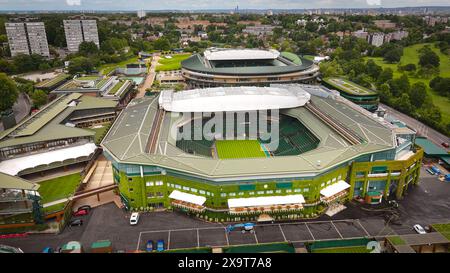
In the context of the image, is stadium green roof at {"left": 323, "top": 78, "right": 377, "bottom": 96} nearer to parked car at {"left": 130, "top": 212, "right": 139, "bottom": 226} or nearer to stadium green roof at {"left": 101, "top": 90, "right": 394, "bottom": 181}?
stadium green roof at {"left": 101, "top": 90, "right": 394, "bottom": 181}

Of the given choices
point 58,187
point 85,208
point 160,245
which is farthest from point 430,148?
point 58,187

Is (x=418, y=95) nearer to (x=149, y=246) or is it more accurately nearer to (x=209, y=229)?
(x=209, y=229)

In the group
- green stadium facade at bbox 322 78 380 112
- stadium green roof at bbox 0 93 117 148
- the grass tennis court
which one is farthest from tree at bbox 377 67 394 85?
stadium green roof at bbox 0 93 117 148

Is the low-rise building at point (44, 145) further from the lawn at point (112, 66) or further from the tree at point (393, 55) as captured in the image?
the tree at point (393, 55)

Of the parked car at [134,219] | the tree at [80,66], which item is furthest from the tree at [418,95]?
the tree at [80,66]

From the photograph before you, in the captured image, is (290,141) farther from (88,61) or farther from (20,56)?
(20,56)

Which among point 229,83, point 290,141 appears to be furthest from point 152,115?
point 229,83
